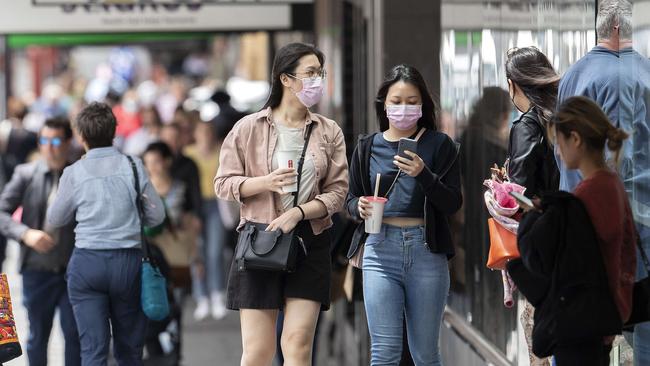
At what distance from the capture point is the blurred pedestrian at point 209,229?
1449cm

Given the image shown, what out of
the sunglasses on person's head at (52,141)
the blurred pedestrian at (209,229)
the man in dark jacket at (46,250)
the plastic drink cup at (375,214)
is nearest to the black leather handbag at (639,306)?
the plastic drink cup at (375,214)

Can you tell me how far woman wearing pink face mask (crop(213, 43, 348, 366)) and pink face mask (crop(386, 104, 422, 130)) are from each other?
363mm

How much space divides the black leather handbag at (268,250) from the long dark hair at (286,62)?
2.08 feet

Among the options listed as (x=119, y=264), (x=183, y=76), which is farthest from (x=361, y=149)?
(x=183, y=76)

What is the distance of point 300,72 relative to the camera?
654 centimetres

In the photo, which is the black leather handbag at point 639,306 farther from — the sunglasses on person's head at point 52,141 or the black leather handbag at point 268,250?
the sunglasses on person's head at point 52,141

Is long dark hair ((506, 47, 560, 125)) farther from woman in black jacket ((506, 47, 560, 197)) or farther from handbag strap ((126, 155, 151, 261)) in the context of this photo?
handbag strap ((126, 155, 151, 261))

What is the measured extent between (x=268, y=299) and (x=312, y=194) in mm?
533

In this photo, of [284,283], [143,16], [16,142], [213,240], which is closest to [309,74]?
[284,283]

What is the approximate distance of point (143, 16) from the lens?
11.2 metres

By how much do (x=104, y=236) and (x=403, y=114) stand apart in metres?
2.10

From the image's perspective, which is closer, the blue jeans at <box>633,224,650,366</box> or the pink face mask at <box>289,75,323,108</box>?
the blue jeans at <box>633,224,650,366</box>

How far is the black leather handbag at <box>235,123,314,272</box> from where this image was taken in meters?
6.31

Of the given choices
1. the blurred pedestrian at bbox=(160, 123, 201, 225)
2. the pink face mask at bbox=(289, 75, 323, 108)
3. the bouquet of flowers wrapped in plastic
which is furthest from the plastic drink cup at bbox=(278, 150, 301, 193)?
the blurred pedestrian at bbox=(160, 123, 201, 225)
